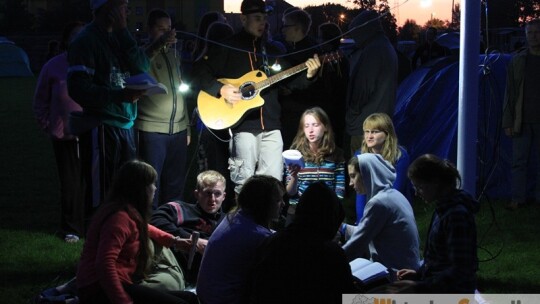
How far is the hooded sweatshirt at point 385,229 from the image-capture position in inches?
221

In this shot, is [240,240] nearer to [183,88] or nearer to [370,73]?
[183,88]

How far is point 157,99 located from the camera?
7270mm

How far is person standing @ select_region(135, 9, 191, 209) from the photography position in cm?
724

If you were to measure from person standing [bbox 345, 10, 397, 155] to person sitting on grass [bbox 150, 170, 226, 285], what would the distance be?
A: 2.16 m

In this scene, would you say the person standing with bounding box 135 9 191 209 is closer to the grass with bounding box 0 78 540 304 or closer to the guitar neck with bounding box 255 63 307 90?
the guitar neck with bounding box 255 63 307 90

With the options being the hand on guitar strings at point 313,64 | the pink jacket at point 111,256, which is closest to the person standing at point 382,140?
the hand on guitar strings at point 313,64

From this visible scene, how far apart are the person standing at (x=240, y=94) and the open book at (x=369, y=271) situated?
6.79ft

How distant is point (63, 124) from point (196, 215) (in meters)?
1.99

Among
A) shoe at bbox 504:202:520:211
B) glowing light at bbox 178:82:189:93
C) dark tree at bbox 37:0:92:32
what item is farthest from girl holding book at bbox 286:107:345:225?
dark tree at bbox 37:0:92:32

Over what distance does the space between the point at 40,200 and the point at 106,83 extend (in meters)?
4.18

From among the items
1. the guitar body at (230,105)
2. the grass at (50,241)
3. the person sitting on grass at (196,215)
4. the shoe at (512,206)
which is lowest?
the grass at (50,241)

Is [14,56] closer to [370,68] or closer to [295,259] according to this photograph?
[370,68]

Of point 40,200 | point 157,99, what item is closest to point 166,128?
point 157,99

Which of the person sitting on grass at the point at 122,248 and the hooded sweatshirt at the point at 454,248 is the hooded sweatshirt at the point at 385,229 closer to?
the hooded sweatshirt at the point at 454,248
